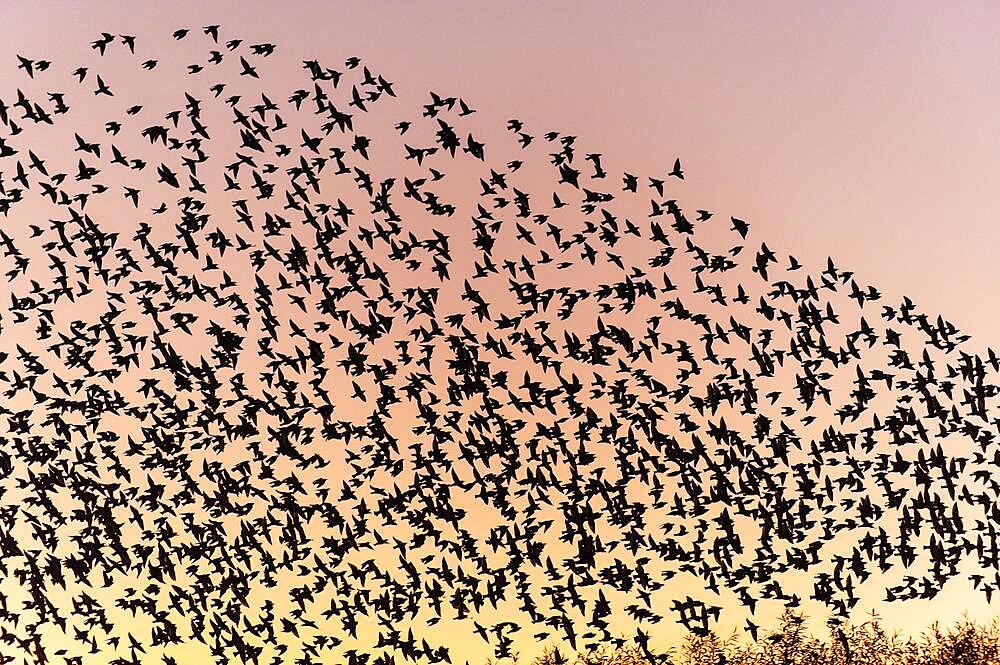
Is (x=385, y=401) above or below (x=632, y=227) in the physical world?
below

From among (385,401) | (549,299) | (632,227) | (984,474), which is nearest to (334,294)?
(385,401)

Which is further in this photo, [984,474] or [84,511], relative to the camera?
[84,511]

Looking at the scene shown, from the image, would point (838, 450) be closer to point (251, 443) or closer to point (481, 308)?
point (481, 308)

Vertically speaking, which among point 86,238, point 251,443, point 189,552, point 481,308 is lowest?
point 189,552

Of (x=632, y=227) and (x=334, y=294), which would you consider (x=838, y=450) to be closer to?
(x=632, y=227)

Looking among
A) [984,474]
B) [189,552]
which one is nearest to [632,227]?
[984,474]

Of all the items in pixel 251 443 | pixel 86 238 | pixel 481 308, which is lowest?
pixel 251 443

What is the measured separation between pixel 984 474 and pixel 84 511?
338 inches

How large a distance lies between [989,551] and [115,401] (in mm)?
8417

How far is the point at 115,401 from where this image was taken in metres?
13.1

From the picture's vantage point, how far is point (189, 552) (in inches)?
507

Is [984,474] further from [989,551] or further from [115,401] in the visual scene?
[115,401]

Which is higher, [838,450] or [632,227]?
[632,227]

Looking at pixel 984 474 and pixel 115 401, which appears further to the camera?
pixel 115 401
